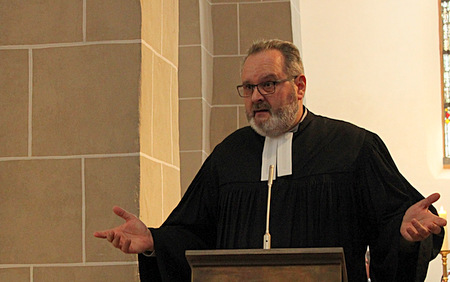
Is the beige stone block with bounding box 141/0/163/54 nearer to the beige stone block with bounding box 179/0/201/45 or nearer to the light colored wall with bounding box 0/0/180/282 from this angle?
the light colored wall with bounding box 0/0/180/282

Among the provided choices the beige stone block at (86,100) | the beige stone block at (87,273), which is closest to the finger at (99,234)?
the beige stone block at (87,273)

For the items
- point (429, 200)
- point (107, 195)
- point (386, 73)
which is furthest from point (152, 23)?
point (386, 73)

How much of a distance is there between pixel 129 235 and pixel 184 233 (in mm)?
440

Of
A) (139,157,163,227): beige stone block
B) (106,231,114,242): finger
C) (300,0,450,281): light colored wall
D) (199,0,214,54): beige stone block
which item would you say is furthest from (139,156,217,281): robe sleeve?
(300,0,450,281): light colored wall

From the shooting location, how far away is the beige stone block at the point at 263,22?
8.12 metres

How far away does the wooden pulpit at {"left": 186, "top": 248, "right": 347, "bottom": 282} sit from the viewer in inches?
118

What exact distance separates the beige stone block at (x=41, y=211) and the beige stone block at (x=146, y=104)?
356mm

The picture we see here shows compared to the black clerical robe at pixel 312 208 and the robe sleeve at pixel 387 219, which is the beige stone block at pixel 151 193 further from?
the robe sleeve at pixel 387 219

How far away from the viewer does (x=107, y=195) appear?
4480 millimetres

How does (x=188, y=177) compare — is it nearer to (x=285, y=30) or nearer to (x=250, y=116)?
Result: (x=285, y=30)

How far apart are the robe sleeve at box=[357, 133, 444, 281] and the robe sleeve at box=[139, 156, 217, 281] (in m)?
0.76

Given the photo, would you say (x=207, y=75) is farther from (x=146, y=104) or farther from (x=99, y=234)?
(x=99, y=234)

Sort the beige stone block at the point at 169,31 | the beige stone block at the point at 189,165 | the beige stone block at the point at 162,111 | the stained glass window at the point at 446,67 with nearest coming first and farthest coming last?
the beige stone block at the point at 162,111 → the beige stone block at the point at 169,31 → the beige stone block at the point at 189,165 → the stained glass window at the point at 446,67

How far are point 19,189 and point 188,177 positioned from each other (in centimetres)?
299
